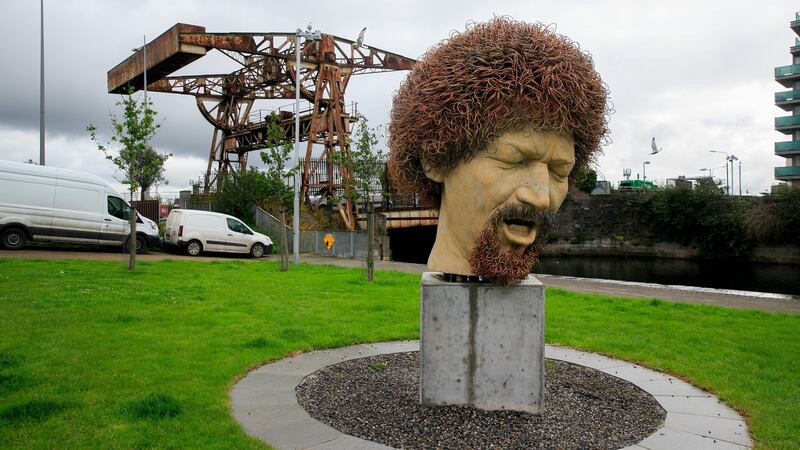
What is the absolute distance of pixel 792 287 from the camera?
24344 mm

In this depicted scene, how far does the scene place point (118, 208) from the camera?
18.7 metres

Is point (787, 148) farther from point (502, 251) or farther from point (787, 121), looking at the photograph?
point (502, 251)

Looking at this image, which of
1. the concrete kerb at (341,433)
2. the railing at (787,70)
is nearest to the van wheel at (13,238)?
the concrete kerb at (341,433)

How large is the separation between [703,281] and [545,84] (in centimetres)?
2656

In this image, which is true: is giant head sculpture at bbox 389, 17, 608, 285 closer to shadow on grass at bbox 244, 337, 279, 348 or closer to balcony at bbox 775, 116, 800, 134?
shadow on grass at bbox 244, 337, 279, 348

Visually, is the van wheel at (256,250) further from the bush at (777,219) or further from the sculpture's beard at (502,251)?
the bush at (777,219)

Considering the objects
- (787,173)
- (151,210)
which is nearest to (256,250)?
(151,210)

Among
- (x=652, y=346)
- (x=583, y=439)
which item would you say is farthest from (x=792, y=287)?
(x=583, y=439)

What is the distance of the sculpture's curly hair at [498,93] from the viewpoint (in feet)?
14.1

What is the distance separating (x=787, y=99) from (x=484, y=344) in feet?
218

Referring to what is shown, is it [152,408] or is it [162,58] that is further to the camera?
[162,58]

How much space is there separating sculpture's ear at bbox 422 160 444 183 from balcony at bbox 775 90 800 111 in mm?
65779

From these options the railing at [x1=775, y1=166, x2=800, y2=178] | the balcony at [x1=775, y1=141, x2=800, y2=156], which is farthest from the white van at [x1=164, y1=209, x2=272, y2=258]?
the balcony at [x1=775, y1=141, x2=800, y2=156]

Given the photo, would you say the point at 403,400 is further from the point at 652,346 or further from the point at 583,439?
the point at 652,346
